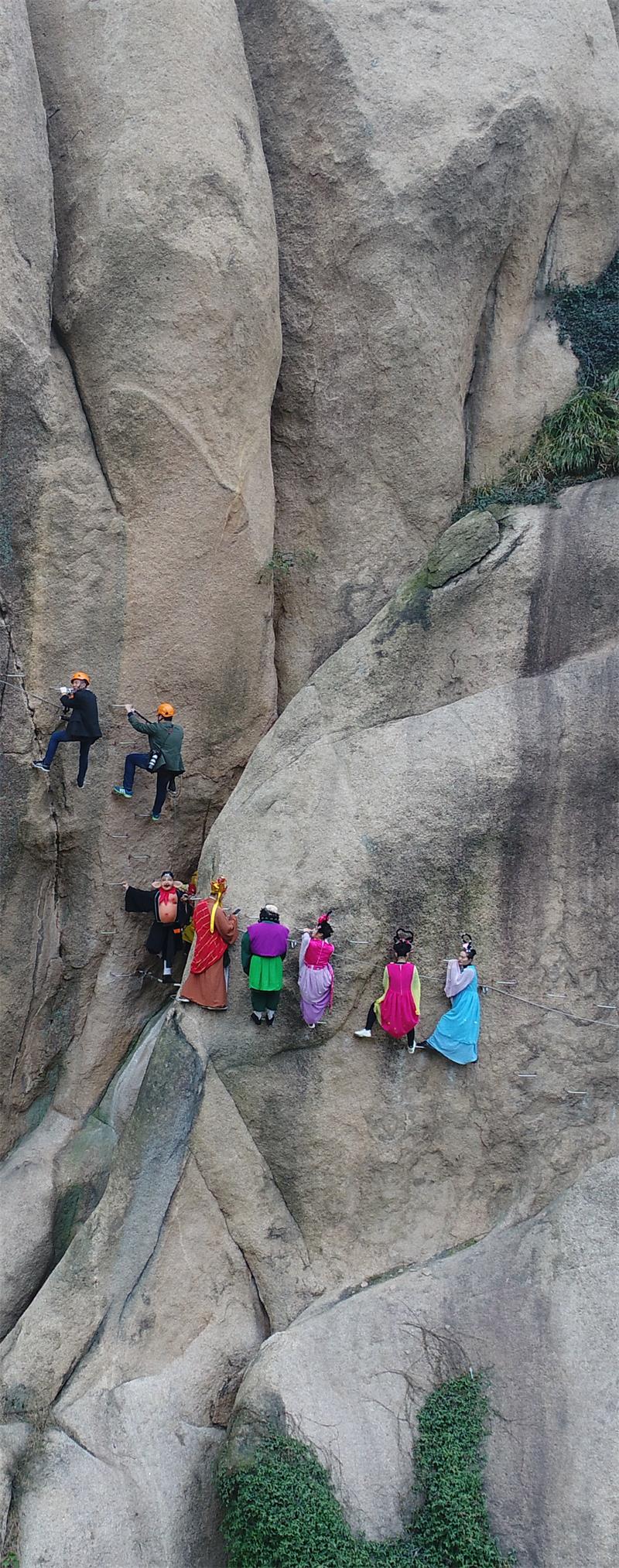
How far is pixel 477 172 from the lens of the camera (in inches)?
557

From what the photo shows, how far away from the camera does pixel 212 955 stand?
1205 centimetres

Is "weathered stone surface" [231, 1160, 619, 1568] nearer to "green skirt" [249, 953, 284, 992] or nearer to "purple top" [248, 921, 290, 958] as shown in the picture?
"green skirt" [249, 953, 284, 992]

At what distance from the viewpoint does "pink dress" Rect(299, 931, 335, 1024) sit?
1169 centimetres

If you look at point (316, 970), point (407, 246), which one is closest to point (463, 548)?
point (407, 246)

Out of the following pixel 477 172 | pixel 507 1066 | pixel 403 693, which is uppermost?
pixel 477 172

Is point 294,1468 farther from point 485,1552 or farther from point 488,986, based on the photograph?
point 488,986

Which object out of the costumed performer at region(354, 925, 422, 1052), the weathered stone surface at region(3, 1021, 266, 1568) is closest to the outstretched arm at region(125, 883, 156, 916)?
the weathered stone surface at region(3, 1021, 266, 1568)

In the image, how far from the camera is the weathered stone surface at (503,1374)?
34.4ft

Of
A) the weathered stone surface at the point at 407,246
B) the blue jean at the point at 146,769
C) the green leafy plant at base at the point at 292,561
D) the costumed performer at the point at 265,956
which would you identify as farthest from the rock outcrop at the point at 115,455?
the costumed performer at the point at 265,956

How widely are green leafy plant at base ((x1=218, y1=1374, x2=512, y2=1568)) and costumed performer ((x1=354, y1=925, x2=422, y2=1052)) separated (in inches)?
136

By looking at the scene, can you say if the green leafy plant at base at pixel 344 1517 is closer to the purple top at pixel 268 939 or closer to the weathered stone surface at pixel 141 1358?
the weathered stone surface at pixel 141 1358

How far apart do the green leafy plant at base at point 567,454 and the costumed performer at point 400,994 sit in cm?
545

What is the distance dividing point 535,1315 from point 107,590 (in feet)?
29.1

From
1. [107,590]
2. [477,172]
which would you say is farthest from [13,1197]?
[477,172]
